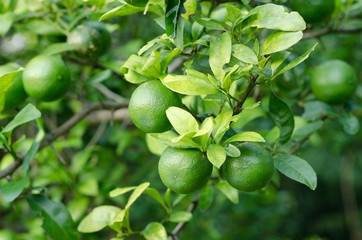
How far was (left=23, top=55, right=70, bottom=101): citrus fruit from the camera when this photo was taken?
127 cm

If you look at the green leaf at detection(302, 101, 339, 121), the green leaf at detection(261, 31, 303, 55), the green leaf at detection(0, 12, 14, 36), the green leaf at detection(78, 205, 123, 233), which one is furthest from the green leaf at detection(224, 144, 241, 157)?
the green leaf at detection(0, 12, 14, 36)

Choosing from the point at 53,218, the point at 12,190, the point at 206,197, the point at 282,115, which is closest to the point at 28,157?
the point at 12,190

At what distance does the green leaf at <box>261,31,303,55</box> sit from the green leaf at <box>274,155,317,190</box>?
0.33 metres

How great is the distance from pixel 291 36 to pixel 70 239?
979 millimetres

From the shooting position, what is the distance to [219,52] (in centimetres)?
85

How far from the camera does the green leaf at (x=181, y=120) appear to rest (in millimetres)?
816

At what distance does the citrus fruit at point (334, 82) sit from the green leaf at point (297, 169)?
60 centimetres

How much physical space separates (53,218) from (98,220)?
0.56ft

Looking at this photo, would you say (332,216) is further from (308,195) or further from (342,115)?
(342,115)

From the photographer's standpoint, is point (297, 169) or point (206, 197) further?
point (206, 197)

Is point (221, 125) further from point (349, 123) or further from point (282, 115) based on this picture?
point (349, 123)

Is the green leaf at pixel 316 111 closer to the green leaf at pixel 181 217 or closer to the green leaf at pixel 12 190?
the green leaf at pixel 181 217

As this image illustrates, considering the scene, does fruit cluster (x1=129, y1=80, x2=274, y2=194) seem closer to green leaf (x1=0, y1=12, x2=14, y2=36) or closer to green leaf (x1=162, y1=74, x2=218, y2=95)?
green leaf (x1=162, y1=74, x2=218, y2=95)

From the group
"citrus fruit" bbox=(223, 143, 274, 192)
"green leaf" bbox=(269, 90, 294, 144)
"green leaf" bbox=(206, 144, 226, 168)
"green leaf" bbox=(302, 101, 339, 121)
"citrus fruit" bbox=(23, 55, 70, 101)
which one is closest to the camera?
"green leaf" bbox=(206, 144, 226, 168)
